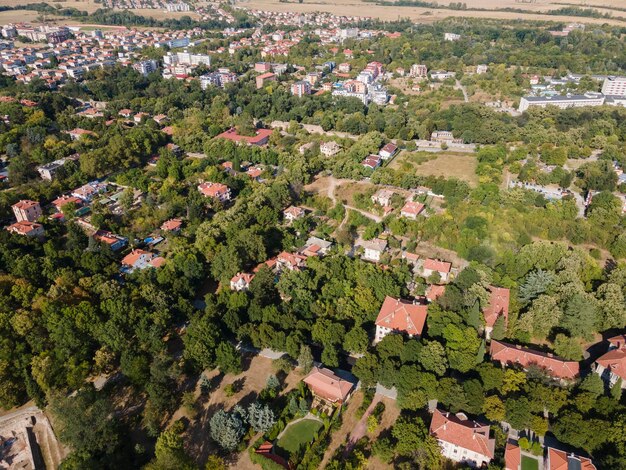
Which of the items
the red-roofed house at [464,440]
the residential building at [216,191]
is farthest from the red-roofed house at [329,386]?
the residential building at [216,191]

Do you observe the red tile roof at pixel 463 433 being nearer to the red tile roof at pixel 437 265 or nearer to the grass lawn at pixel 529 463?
the grass lawn at pixel 529 463

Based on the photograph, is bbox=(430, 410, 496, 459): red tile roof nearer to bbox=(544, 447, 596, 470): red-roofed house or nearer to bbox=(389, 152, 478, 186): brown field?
bbox=(544, 447, 596, 470): red-roofed house

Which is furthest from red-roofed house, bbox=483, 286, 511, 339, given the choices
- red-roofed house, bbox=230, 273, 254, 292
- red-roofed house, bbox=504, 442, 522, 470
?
red-roofed house, bbox=230, 273, 254, 292

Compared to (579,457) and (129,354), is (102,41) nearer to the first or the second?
(129,354)

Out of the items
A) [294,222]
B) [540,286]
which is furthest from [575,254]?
[294,222]

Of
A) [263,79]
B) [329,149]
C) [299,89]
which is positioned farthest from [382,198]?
[263,79]

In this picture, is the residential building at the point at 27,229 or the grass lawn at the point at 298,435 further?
the residential building at the point at 27,229

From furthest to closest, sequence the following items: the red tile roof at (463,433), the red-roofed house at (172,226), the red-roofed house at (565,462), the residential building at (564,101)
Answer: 1. the residential building at (564,101)
2. the red-roofed house at (172,226)
3. the red tile roof at (463,433)
4. the red-roofed house at (565,462)
